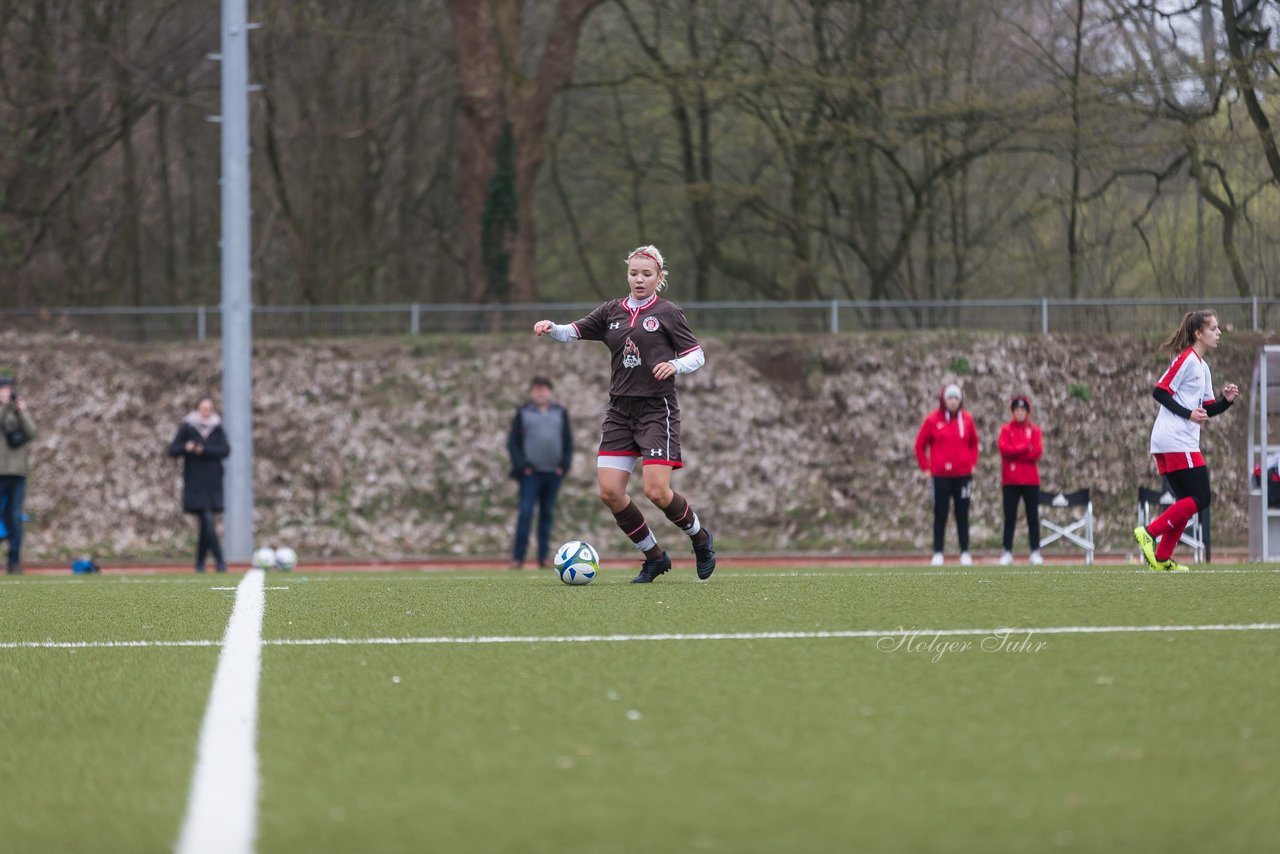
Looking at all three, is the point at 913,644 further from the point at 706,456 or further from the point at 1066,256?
the point at 1066,256

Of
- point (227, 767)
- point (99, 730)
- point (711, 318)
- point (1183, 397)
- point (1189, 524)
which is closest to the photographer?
point (227, 767)

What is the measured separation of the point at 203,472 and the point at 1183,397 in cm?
1132

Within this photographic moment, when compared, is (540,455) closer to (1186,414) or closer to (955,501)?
(955,501)

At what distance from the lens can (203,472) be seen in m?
18.7

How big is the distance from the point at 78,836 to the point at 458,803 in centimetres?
83

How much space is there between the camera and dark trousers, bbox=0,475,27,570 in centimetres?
1841

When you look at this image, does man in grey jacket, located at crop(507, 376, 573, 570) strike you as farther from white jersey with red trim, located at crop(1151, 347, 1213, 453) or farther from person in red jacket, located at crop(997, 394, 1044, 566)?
white jersey with red trim, located at crop(1151, 347, 1213, 453)

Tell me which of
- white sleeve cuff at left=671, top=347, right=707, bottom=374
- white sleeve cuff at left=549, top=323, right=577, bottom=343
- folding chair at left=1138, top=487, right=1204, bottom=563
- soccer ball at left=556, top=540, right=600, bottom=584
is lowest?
folding chair at left=1138, top=487, right=1204, bottom=563

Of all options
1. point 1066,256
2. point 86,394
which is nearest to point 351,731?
point 86,394

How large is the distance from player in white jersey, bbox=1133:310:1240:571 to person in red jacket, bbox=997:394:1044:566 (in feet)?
19.1

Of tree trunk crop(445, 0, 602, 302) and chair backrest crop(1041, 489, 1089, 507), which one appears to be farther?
tree trunk crop(445, 0, 602, 302)

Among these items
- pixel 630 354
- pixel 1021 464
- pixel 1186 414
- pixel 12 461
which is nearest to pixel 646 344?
pixel 630 354

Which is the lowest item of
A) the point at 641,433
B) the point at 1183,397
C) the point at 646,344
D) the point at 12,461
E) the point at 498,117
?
the point at 12,461

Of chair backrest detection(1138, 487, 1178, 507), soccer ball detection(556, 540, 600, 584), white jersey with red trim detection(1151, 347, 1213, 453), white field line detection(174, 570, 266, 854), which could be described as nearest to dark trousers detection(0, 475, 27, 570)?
soccer ball detection(556, 540, 600, 584)
